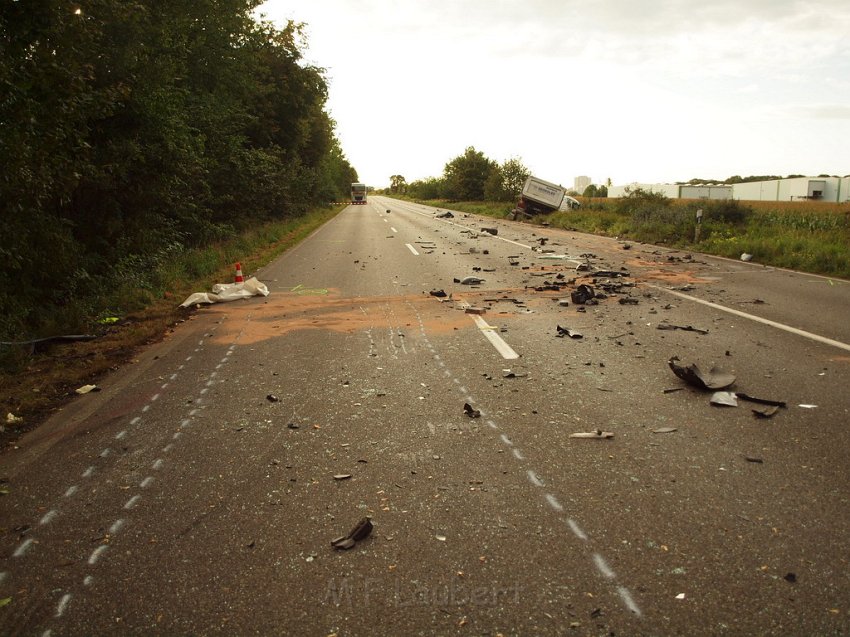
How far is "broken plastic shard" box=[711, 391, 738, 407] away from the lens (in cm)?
468

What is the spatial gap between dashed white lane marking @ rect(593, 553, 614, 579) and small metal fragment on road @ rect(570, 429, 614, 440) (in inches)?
55.0

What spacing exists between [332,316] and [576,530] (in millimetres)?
6119

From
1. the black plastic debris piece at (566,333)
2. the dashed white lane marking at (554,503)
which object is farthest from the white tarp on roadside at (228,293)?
the dashed white lane marking at (554,503)

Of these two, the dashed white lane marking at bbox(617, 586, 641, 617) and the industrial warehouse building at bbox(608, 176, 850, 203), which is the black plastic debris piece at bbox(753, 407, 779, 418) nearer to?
the dashed white lane marking at bbox(617, 586, 641, 617)

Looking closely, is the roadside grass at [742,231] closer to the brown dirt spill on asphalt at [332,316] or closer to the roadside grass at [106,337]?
the brown dirt spill on asphalt at [332,316]

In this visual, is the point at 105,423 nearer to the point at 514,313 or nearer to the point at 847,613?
the point at 847,613

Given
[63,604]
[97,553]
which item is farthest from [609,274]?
[63,604]

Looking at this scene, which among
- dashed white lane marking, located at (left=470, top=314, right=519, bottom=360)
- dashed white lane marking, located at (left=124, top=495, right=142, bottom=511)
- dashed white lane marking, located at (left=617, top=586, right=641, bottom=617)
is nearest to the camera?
dashed white lane marking, located at (left=617, top=586, right=641, bottom=617)

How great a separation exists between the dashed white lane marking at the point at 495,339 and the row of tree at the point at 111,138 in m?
5.66

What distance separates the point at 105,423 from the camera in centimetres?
455

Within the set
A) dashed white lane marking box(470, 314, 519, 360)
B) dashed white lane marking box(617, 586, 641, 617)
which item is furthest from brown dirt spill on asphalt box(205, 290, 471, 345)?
dashed white lane marking box(617, 586, 641, 617)

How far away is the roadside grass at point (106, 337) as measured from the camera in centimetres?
520

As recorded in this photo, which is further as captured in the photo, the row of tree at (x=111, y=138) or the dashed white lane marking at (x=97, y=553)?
the row of tree at (x=111, y=138)

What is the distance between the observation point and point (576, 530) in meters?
2.91
